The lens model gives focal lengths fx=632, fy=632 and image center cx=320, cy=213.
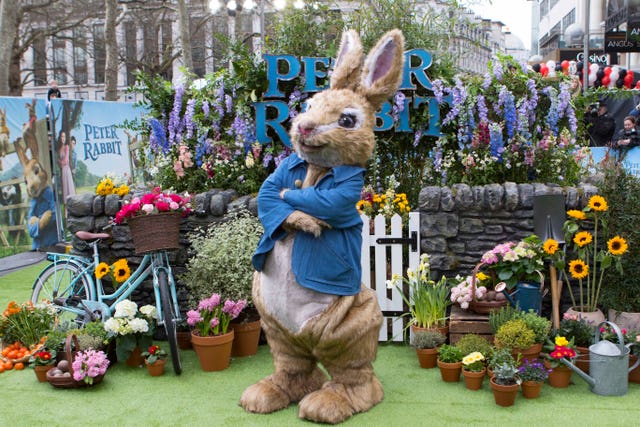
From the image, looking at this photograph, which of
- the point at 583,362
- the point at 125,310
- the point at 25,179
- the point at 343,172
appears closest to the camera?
the point at 343,172

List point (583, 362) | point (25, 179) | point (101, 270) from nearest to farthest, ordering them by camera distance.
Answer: point (583, 362) < point (101, 270) < point (25, 179)

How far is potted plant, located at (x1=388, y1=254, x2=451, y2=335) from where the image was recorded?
5184mm

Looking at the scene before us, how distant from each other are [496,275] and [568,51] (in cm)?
1427

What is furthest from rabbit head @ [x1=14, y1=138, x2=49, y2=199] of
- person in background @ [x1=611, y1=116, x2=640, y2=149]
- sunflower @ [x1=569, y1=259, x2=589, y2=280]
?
person in background @ [x1=611, y1=116, x2=640, y2=149]

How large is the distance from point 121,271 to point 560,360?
362 centimetres

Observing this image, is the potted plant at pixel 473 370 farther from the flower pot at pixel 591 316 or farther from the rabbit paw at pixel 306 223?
the rabbit paw at pixel 306 223

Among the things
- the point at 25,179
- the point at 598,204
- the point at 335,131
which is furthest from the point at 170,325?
the point at 25,179

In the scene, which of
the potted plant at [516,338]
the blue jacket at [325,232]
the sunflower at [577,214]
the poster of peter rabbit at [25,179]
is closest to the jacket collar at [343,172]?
the blue jacket at [325,232]

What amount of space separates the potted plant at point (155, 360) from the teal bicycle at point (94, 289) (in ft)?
0.35

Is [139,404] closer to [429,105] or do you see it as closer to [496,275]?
[496,275]

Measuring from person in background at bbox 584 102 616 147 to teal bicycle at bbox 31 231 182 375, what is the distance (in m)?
9.59

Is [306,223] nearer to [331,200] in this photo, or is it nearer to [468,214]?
[331,200]

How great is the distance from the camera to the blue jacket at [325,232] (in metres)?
3.85

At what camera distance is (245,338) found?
531 cm
